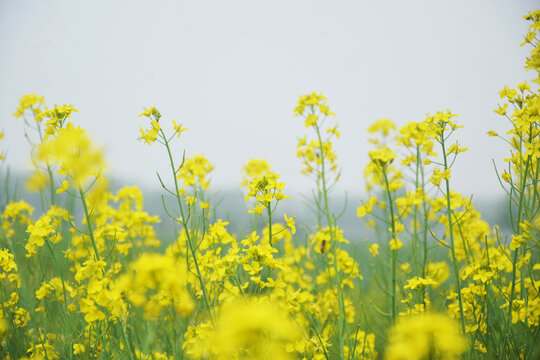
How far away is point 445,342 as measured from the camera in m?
0.92

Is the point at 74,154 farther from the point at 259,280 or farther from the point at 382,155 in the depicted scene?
the point at 382,155

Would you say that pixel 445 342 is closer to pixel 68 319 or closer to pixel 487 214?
pixel 68 319

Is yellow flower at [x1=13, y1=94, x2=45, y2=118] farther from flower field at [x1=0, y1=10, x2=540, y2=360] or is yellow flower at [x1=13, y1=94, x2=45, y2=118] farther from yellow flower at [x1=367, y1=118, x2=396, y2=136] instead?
yellow flower at [x1=367, y1=118, x2=396, y2=136]

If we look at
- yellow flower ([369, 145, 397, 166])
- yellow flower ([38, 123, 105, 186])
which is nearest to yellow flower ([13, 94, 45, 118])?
Result: yellow flower ([38, 123, 105, 186])

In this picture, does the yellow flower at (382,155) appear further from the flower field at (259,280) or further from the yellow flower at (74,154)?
the yellow flower at (74,154)

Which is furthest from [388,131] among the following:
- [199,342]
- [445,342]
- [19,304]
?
[19,304]

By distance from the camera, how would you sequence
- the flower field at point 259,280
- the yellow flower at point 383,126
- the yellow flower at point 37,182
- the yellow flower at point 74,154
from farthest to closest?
the yellow flower at point 383,126
the yellow flower at point 37,182
the yellow flower at point 74,154
the flower field at point 259,280

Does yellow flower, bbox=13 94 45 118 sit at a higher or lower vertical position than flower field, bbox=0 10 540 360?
higher

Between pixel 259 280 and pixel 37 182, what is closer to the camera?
pixel 259 280

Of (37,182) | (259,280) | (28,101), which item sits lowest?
(259,280)

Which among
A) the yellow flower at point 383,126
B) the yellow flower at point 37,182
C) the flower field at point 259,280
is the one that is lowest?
the flower field at point 259,280

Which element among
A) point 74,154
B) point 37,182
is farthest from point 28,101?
point 74,154

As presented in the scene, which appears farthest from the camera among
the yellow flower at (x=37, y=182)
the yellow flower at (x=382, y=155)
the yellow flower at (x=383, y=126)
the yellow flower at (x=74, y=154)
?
the yellow flower at (x=383, y=126)

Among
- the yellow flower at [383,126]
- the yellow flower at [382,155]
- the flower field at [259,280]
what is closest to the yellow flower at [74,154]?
the flower field at [259,280]
